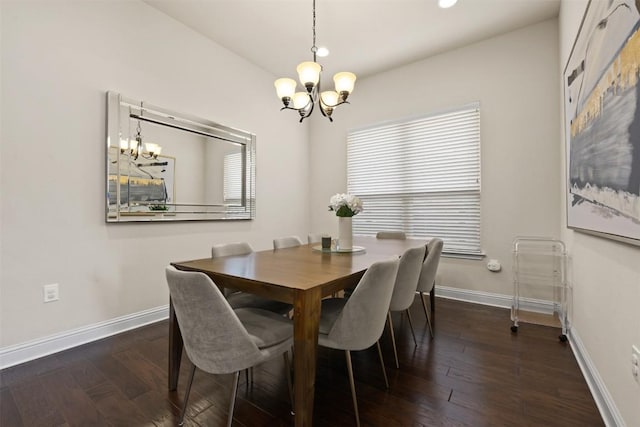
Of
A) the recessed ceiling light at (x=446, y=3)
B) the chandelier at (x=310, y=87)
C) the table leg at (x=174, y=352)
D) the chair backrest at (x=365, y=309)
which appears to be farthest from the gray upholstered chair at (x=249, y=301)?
the recessed ceiling light at (x=446, y=3)

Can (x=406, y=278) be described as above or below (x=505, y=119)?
below

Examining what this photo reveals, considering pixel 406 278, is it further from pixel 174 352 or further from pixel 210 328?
pixel 174 352

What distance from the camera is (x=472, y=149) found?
3389 millimetres

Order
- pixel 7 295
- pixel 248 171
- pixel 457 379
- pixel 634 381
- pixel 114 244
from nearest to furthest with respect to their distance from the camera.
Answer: pixel 634 381 < pixel 457 379 < pixel 7 295 < pixel 114 244 < pixel 248 171

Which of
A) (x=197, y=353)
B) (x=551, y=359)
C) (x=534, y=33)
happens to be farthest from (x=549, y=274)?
(x=197, y=353)

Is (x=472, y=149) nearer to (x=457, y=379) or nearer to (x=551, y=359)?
(x=551, y=359)

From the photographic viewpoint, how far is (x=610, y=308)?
1.47 metres

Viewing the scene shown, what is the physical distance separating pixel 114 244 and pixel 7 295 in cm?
71

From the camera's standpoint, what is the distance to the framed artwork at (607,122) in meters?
1.09

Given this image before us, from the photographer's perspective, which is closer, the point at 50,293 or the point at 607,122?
the point at 607,122

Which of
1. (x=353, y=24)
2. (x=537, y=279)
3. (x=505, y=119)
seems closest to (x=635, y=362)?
(x=537, y=279)

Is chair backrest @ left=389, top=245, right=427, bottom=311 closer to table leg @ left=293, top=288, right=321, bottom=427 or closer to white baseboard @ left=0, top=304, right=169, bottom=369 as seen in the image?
table leg @ left=293, top=288, right=321, bottom=427

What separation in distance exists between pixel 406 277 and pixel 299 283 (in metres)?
0.87

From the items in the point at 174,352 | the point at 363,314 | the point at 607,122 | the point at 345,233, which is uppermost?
the point at 607,122
